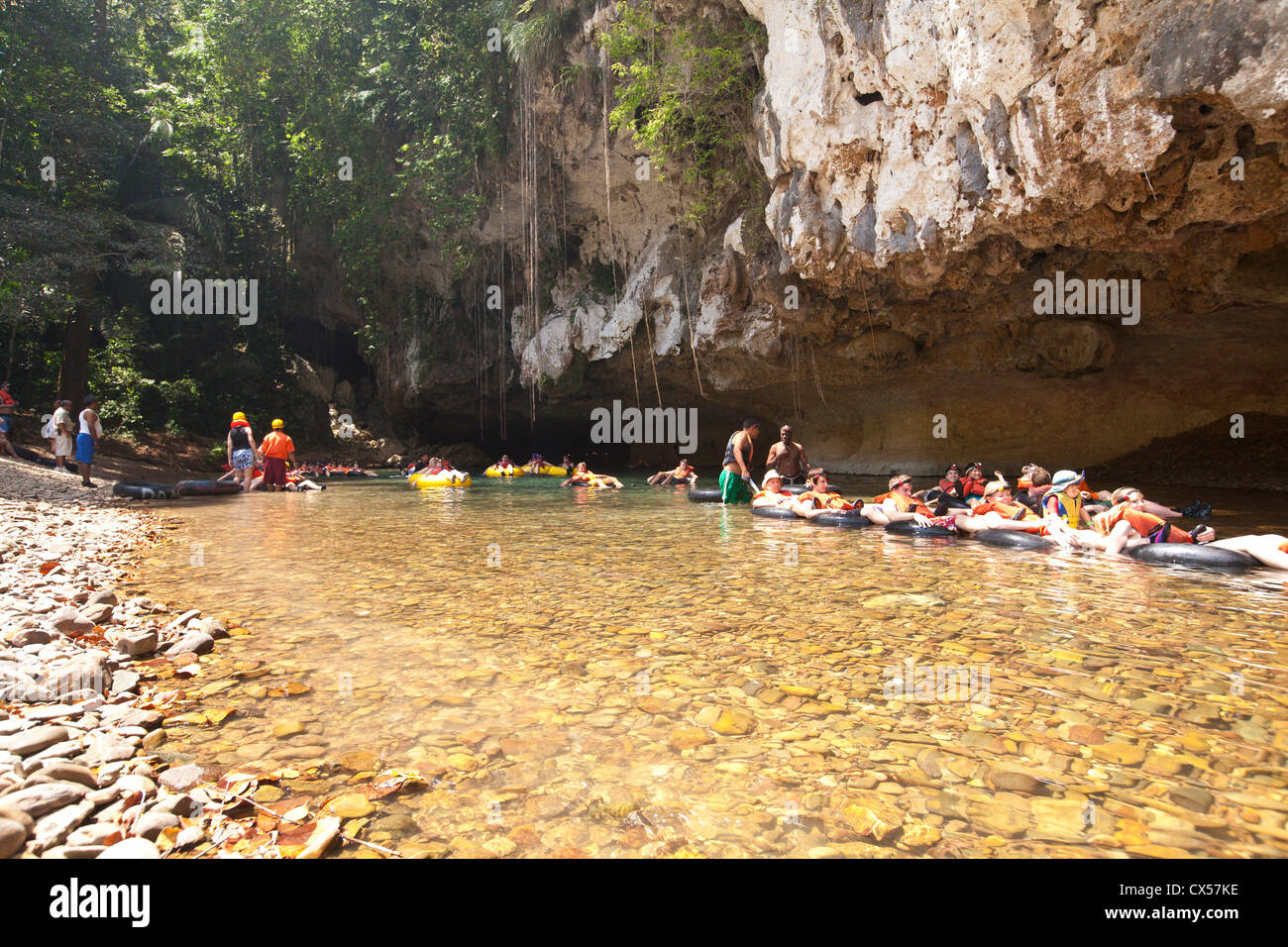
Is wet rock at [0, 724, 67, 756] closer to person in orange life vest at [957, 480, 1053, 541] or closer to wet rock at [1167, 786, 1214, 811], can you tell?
wet rock at [1167, 786, 1214, 811]

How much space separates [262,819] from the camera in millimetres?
1824

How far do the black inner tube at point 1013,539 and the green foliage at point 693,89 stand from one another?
9.85 meters

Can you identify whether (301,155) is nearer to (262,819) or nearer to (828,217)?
(828,217)

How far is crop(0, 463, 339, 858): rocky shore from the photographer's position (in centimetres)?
169

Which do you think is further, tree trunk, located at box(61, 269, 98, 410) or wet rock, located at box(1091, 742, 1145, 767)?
tree trunk, located at box(61, 269, 98, 410)

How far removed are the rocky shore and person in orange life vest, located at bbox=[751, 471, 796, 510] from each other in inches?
288

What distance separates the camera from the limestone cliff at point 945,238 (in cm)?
698

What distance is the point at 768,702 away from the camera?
107 inches

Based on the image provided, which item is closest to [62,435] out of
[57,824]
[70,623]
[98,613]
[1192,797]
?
[98,613]

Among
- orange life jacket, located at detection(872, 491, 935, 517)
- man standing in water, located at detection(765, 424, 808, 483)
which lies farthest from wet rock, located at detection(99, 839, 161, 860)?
man standing in water, located at detection(765, 424, 808, 483)

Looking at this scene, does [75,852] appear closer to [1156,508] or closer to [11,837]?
[11,837]

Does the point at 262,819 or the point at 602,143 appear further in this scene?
the point at 602,143

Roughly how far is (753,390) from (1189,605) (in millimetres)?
14781

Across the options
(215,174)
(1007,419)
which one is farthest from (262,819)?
(215,174)
